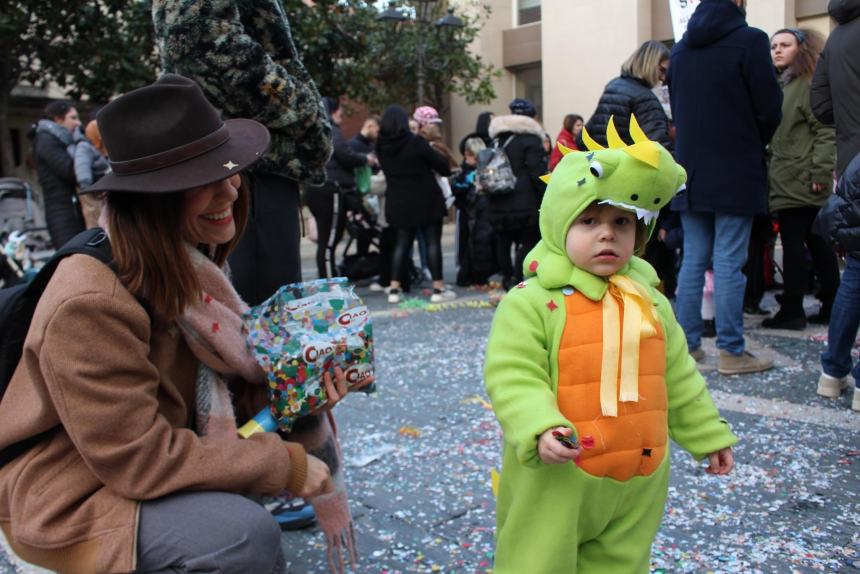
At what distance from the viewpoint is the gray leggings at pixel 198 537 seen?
1815 mm

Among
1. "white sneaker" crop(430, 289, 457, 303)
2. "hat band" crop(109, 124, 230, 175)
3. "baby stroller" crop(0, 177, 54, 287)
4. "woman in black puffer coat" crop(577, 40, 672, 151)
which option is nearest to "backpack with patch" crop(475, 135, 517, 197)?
"white sneaker" crop(430, 289, 457, 303)

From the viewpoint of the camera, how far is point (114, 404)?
1766 millimetres

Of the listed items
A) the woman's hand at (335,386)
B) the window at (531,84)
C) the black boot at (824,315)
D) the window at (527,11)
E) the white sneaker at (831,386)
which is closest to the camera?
the woman's hand at (335,386)

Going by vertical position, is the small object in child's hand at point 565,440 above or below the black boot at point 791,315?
above

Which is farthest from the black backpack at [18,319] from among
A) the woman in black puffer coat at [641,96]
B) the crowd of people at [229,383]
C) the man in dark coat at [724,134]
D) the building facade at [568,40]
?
the building facade at [568,40]

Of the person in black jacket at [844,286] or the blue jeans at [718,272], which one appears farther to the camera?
→ the blue jeans at [718,272]

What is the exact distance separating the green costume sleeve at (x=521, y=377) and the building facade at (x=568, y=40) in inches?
489

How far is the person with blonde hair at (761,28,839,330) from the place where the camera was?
5.52 metres

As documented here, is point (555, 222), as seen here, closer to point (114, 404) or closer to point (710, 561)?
point (114, 404)

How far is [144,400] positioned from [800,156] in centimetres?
502

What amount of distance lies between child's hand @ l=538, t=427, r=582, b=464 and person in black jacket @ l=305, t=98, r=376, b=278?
6.36m

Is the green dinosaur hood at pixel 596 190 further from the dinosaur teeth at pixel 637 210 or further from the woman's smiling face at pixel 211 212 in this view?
the woman's smiling face at pixel 211 212

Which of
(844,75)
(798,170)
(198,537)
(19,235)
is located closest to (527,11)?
(19,235)

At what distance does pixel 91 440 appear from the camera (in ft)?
5.76
